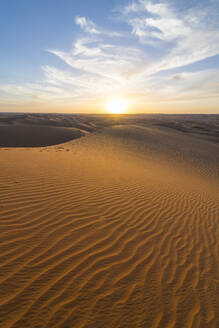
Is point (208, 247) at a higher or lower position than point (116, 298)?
lower

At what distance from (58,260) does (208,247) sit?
9.97 ft

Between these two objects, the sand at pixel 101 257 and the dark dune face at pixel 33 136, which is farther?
the dark dune face at pixel 33 136

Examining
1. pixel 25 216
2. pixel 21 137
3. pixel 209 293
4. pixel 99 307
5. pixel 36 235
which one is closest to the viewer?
pixel 99 307

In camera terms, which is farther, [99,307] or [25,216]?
[25,216]

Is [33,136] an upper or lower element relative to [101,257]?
upper

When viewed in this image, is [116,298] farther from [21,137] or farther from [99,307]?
[21,137]

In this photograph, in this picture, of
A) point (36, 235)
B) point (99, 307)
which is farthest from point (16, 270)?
point (99, 307)

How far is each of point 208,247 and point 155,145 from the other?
47.6 ft

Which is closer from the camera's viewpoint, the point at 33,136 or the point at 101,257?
the point at 101,257

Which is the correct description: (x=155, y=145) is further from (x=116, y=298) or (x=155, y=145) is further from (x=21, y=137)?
(x=21, y=137)

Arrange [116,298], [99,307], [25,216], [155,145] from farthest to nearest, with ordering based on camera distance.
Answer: [155,145] → [25,216] → [116,298] → [99,307]

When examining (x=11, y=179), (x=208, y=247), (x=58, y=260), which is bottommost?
(x=208, y=247)

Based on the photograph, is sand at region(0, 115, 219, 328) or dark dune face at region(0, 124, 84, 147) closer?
sand at region(0, 115, 219, 328)

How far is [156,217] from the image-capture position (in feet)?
15.0
